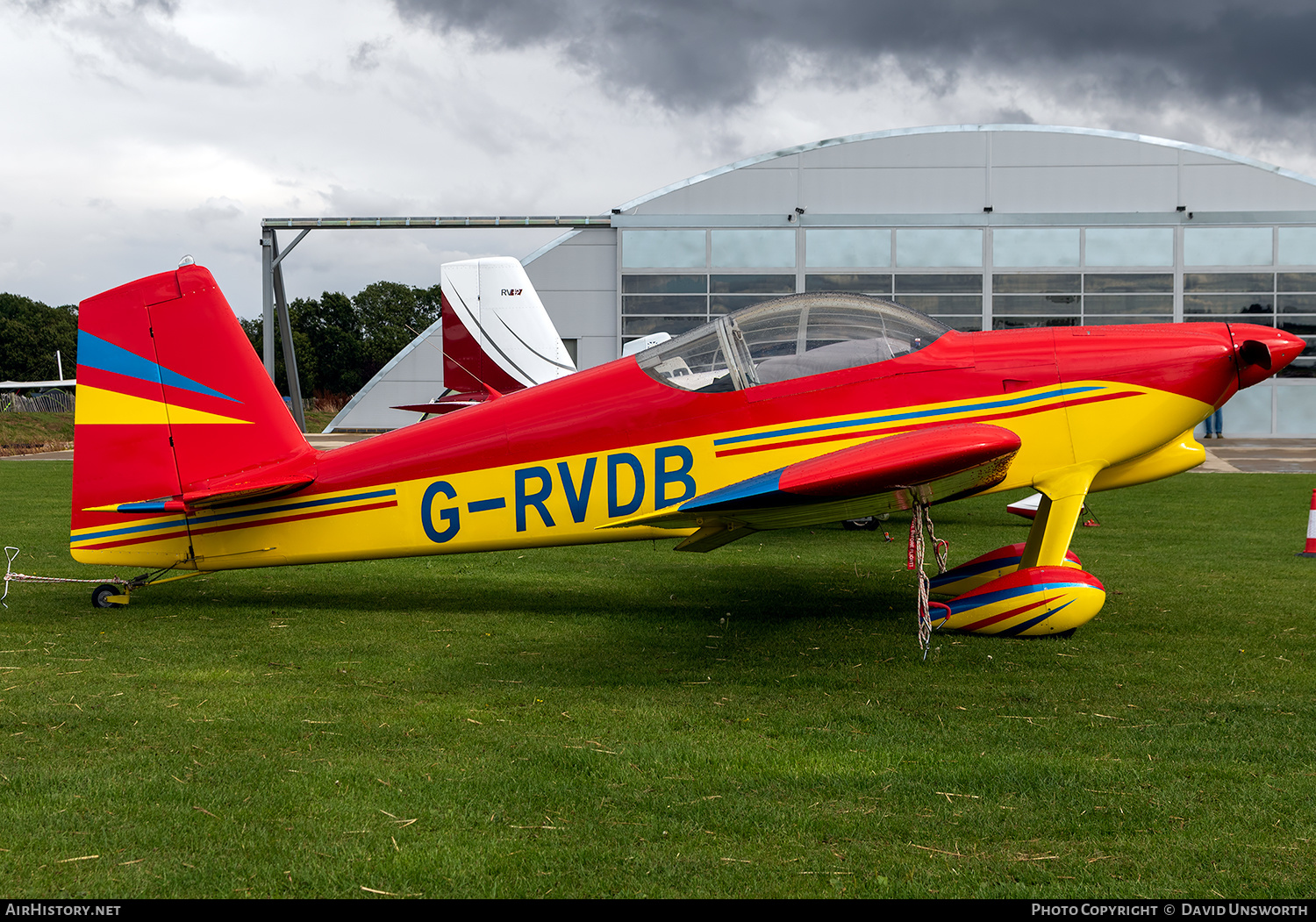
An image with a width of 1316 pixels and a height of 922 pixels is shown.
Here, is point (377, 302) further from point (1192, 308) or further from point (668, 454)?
point (668, 454)

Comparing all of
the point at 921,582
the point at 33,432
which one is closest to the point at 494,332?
the point at 921,582

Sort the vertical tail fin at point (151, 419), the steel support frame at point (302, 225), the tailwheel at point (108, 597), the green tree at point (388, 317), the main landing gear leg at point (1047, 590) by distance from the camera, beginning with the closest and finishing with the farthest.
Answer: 1. the main landing gear leg at point (1047, 590)
2. the vertical tail fin at point (151, 419)
3. the tailwheel at point (108, 597)
4. the steel support frame at point (302, 225)
5. the green tree at point (388, 317)

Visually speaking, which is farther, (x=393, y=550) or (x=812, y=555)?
(x=812, y=555)

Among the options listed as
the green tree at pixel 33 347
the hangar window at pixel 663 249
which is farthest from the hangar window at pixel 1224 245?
the green tree at pixel 33 347

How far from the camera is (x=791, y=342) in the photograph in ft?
20.5

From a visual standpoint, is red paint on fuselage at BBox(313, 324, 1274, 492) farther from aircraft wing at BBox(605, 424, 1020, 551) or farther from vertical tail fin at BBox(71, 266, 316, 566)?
vertical tail fin at BBox(71, 266, 316, 566)

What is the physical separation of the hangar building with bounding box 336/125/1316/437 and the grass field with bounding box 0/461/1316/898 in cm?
2484

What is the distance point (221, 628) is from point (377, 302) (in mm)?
79625

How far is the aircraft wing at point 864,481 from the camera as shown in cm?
504

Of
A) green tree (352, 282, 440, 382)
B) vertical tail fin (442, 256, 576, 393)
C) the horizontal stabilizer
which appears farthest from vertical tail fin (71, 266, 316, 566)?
green tree (352, 282, 440, 382)

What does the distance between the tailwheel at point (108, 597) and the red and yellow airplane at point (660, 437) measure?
0.02m

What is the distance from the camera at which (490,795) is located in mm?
3602

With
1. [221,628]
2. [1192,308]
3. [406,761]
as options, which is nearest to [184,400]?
[221,628]

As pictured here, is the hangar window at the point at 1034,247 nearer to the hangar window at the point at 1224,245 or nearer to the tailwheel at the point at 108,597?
the hangar window at the point at 1224,245
